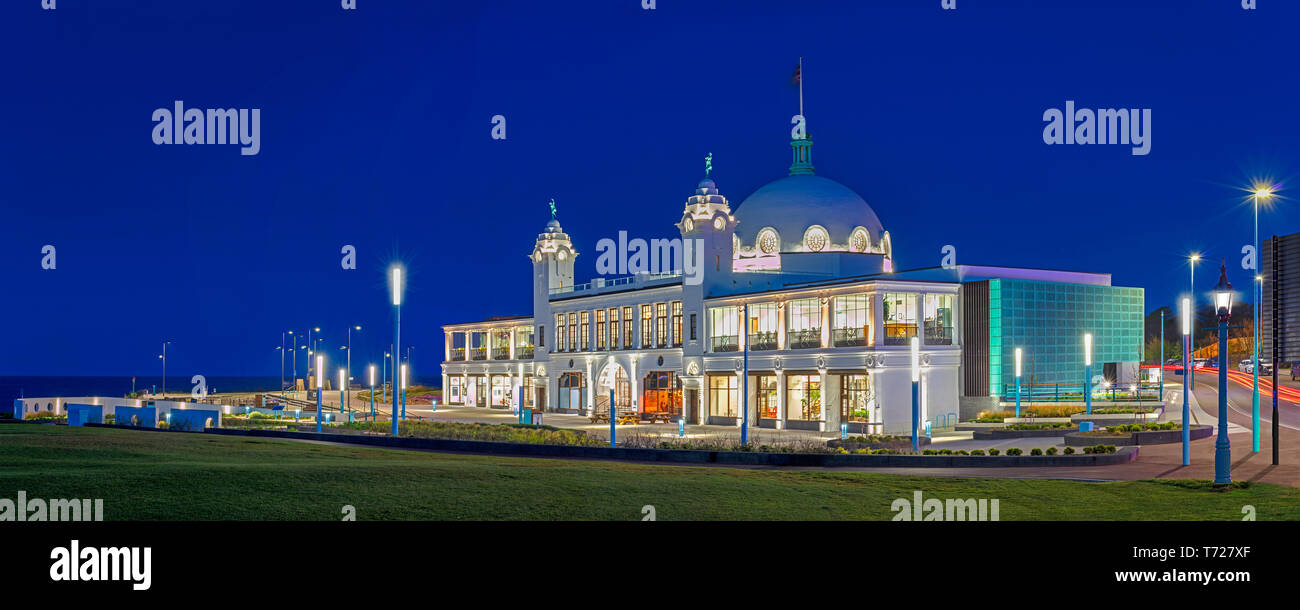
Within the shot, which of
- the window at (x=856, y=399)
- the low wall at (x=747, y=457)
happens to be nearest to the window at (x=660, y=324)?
the window at (x=856, y=399)

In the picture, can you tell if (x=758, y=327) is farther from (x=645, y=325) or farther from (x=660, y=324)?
(x=645, y=325)

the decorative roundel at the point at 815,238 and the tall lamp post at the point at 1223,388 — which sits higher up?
the decorative roundel at the point at 815,238

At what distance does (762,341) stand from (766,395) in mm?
3186

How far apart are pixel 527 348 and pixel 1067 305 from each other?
46336 millimetres

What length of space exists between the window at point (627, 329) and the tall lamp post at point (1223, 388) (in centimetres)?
5302

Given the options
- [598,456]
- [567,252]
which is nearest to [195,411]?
[598,456]

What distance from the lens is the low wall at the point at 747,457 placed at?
33.0m

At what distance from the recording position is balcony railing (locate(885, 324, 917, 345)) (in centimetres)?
5734

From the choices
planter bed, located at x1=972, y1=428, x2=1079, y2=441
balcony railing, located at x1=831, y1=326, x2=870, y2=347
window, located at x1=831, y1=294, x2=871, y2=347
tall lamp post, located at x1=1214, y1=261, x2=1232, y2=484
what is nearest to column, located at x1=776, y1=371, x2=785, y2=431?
window, located at x1=831, y1=294, x2=871, y2=347

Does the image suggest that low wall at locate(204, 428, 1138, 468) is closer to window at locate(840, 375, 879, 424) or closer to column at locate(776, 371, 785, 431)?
window at locate(840, 375, 879, 424)

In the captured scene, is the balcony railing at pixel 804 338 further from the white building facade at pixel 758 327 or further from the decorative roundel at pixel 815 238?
the decorative roundel at pixel 815 238

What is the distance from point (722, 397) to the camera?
67.9m
